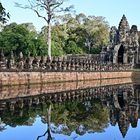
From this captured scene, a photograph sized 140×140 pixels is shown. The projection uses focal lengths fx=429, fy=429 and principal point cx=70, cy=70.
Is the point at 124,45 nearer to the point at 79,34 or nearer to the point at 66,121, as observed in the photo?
the point at 79,34

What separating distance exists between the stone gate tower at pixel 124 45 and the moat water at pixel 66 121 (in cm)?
4971

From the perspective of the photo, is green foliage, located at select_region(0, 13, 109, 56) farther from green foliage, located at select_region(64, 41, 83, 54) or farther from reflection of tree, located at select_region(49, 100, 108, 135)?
A: reflection of tree, located at select_region(49, 100, 108, 135)

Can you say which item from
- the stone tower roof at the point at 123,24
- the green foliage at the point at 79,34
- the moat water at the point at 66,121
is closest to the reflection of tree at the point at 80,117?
the moat water at the point at 66,121

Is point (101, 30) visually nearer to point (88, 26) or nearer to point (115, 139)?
point (88, 26)

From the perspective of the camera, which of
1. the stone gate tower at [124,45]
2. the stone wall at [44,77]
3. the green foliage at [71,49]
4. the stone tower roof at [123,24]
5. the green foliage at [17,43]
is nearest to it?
the stone wall at [44,77]

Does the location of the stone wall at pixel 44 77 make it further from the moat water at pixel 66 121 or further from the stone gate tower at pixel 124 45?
the stone gate tower at pixel 124 45

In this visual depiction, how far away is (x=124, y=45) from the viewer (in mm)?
69062

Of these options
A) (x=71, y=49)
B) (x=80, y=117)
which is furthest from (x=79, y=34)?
(x=80, y=117)

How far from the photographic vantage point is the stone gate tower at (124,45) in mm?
68688

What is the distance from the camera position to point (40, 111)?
638 inches

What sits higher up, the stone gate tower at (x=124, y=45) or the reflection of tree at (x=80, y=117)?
the stone gate tower at (x=124, y=45)

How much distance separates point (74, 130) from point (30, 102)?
24.6 feet

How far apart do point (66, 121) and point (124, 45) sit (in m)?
56.0

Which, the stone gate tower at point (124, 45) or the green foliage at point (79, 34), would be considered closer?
the stone gate tower at point (124, 45)
